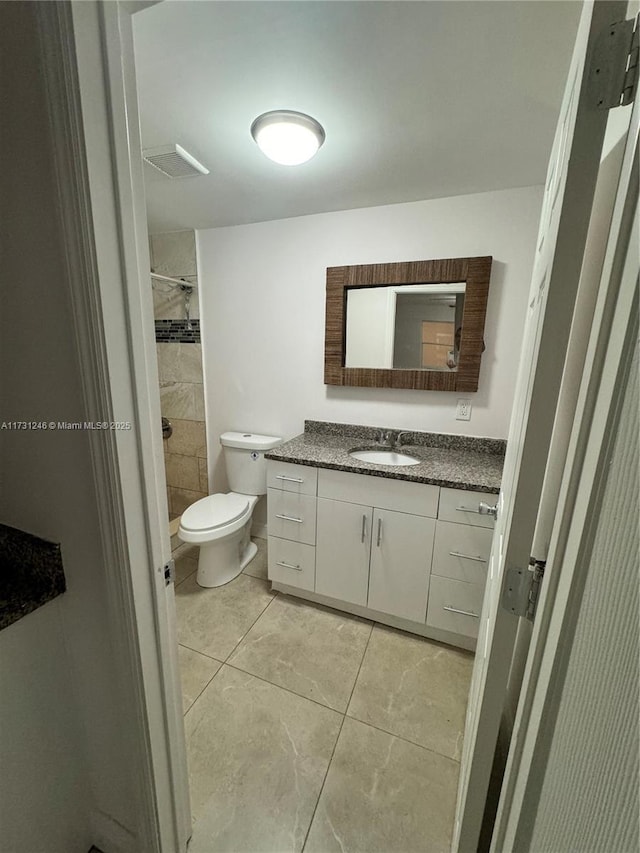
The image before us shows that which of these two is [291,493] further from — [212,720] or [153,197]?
[153,197]

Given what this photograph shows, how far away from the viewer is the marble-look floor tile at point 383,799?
99 cm

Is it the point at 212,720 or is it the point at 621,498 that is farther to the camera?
the point at 212,720

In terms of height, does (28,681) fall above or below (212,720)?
above

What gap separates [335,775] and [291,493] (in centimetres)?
109

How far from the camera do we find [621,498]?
33 cm

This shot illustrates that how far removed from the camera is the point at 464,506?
4.86 ft

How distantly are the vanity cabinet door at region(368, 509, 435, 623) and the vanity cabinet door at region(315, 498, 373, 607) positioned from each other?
5 cm

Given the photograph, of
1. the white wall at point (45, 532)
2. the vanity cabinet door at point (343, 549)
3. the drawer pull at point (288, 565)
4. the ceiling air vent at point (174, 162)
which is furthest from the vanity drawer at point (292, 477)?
the ceiling air vent at point (174, 162)

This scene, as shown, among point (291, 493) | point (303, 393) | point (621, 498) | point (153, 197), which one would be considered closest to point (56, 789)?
point (291, 493)

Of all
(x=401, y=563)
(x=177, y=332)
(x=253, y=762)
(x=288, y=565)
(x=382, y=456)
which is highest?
(x=177, y=332)

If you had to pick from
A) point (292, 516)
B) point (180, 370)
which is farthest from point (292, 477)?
point (180, 370)

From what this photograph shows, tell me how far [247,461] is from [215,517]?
1.47 feet

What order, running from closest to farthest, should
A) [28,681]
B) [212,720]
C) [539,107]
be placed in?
[28,681] < [539,107] < [212,720]

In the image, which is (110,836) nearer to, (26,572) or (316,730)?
(316,730)
